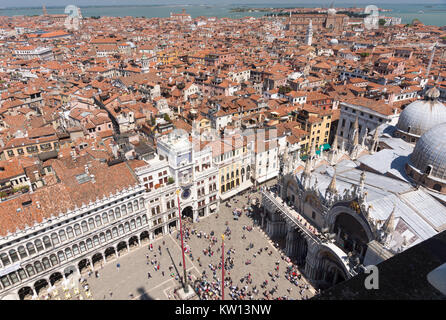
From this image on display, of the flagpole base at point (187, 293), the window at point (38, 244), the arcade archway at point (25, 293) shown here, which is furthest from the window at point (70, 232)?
the flagpole base at point (187, 293)

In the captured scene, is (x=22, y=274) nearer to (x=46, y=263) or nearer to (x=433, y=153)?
(x=46, y=263)

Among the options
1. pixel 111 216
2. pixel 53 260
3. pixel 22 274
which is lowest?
pixel 53 260

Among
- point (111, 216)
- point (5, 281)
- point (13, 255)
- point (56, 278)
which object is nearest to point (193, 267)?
point (111, 216)

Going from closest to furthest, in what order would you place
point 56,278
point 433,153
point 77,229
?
point 433,153, point 77,229, point 56,278

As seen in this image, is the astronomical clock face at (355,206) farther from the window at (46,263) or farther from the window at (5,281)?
the window at (5,281)

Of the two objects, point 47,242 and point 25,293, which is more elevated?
point 47,242
